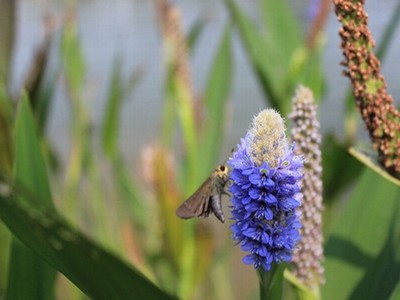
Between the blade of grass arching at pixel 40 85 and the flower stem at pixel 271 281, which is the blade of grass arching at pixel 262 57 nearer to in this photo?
the blade of grass arching at pixel 40 85

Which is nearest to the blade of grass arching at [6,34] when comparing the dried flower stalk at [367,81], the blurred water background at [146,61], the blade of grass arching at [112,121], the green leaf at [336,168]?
the blade of grass arching at [112,121]

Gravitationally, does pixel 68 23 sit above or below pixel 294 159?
below

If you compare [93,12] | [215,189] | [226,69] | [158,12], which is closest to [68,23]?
[158,12]

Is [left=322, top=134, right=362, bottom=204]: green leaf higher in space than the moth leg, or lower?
lower

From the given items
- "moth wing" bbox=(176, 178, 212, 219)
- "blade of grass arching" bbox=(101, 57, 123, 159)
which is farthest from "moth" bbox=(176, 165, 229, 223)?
"blade of grass arching" bbox=(101, 57, 123, 159)

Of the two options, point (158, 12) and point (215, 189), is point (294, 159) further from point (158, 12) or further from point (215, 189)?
point (158, 12)

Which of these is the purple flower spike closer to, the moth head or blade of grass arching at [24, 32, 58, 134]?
the moth head
